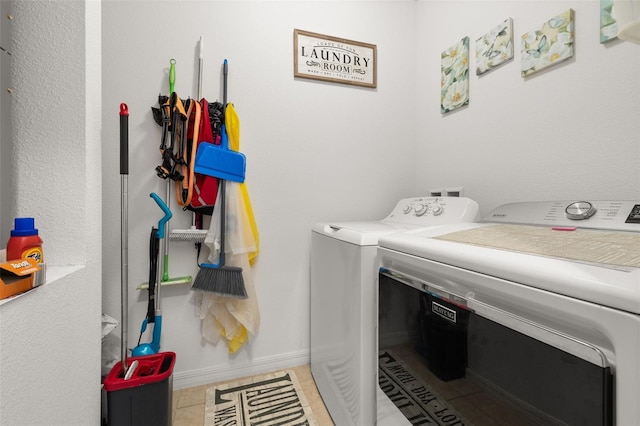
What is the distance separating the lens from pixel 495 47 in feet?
4.43

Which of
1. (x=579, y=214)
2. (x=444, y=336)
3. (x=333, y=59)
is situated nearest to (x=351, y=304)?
(x=444, y=336)

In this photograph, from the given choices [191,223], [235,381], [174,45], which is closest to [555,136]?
[191,223]

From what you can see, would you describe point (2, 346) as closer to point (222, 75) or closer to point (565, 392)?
point (565, 392)

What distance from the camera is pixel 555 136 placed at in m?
1.12

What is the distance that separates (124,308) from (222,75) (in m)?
1.22

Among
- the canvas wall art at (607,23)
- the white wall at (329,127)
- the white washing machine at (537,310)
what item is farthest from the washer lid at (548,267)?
the canvas wall art at (607,23)

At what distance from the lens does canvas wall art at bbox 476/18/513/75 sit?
128cm

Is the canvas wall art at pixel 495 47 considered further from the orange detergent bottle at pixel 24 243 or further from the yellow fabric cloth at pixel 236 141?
the orange detergent bottle at pixel 24 243

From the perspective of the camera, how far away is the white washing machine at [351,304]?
40.6 inches

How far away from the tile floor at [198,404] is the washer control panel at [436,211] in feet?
3.28

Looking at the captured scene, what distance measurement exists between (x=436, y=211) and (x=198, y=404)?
1500 mm

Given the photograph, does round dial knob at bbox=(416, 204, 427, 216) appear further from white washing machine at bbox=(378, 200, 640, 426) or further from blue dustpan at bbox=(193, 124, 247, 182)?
blue dustpan at bbox=(193, 124, 247, 182)

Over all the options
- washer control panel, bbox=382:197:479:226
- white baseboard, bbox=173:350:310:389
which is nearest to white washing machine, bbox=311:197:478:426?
washer control panel, bbox=382:197:479:226

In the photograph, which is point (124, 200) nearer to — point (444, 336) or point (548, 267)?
point (444, 336)
